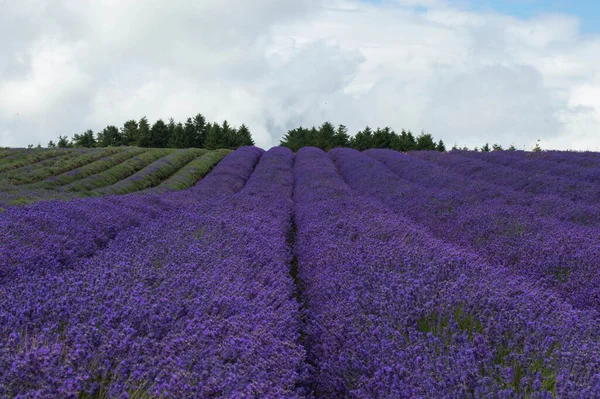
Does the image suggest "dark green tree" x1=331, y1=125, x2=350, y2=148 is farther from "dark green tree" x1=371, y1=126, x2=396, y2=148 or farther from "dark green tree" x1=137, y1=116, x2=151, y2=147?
"dark green tree" x1=137, y1=116, x2=151, y2=147

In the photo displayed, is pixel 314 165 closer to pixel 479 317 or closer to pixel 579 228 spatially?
pixel 579 228

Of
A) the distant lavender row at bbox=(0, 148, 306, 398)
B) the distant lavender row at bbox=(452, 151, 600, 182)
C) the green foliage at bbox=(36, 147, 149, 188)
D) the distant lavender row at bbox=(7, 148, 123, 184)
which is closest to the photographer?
the distant lavender row at bbox=(0, 148, 306, 398)

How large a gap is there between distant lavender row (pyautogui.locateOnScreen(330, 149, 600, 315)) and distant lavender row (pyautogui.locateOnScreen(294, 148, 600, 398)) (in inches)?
26.5

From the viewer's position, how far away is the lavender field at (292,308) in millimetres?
2367

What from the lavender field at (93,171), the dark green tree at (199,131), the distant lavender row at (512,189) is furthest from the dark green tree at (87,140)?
the distant lavender row at (512,189)

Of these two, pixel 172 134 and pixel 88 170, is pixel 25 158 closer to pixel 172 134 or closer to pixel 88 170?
pixel 88 170

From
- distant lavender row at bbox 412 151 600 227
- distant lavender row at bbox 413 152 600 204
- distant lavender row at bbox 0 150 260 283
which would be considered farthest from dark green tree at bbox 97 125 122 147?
distant lavender row at bbox 0 150 260 283

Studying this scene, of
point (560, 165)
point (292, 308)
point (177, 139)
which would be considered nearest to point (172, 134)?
point (177, 139)

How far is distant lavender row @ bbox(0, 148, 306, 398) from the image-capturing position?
2203mm

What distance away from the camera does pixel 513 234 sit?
6.34 m

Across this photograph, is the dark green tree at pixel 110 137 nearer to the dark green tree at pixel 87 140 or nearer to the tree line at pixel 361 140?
the dark green tree at pixel 87 140

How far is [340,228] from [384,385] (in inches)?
149

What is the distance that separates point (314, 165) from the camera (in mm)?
18531

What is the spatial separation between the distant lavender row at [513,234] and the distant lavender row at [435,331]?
0.67 m
